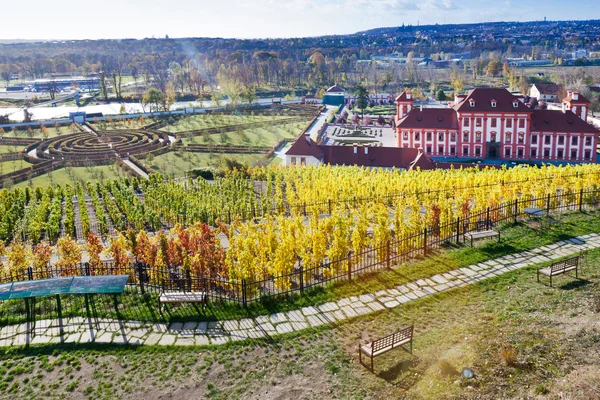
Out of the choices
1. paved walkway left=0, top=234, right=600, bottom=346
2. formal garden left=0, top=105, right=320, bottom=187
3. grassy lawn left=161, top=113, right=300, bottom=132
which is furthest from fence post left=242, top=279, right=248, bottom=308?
grassy lawn left=161, top=113, right=300, bottom=132

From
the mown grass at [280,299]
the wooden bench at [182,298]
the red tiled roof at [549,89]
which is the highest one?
the red tiled roof at [549,89]

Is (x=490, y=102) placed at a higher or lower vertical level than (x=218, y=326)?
higher

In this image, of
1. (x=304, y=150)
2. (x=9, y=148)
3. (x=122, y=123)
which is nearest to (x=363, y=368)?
(x=304, y=150)

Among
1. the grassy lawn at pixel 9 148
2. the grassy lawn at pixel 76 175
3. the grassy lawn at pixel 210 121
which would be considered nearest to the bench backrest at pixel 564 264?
the grassy lawn at pixel 76 175

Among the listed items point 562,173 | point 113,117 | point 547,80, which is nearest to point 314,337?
point 562,173

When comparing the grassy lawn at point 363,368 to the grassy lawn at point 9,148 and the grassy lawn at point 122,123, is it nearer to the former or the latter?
the grassy lawn at point 9,148

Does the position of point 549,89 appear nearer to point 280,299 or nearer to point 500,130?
point 500,130
